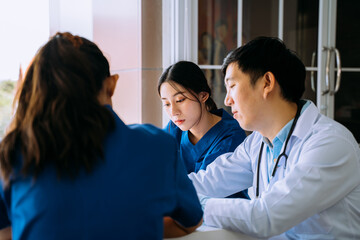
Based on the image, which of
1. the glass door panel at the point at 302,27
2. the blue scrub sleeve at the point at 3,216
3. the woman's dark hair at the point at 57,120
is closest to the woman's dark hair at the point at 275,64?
the woman's dark hair at the point at 57,120

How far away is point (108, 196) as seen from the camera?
2.59ft

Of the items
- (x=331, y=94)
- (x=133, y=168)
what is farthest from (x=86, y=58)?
(x=331, y=94)

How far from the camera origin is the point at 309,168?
3.79ft

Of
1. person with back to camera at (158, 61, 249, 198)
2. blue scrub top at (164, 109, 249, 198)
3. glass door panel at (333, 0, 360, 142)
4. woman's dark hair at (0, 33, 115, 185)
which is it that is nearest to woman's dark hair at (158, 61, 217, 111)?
person with back to camera at (158, 61, 249, 198)

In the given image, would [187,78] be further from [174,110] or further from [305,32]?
[305,32]

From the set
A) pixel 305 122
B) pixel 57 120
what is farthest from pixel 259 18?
pixel 57 120

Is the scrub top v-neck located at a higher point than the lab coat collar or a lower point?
lower

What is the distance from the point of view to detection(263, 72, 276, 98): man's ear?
137 cm

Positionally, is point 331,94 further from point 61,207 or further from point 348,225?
point 61,207

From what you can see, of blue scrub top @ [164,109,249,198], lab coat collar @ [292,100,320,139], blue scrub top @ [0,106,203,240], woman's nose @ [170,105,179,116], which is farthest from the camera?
woman's nose @ [170,105,179,116]

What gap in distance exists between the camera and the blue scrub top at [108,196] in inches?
30.3

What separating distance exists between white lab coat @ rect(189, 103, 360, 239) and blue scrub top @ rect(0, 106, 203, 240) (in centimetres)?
36

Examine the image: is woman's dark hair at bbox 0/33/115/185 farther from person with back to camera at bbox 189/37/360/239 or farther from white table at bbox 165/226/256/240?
person with back to camera at bbox 189/37/360/239

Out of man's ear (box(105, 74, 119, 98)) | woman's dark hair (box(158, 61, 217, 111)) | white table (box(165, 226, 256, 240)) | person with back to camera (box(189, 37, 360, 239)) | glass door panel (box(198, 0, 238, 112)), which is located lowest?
white table (box(165, 226, 256, 240))
